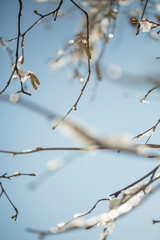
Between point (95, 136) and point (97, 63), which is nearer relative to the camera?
point (95, 136)

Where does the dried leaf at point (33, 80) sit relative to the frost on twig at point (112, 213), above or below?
above

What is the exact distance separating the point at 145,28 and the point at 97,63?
372 millimetres

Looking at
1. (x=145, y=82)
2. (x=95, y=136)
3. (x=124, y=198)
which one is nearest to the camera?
(x=95, y=136)

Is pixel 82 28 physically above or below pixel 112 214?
above

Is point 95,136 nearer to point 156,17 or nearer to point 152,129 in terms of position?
point 152,129

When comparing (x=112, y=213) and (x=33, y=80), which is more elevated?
(x=33, y=80)

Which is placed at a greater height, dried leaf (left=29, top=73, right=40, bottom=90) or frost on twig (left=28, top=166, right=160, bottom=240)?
dried leaf (left=29, top=73, right=40, bottom=90)

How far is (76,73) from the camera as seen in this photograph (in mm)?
1603

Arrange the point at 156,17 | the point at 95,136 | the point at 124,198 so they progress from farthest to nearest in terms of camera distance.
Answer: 1. the point at 156,17
2. the point at 124,198
3. the point at 95,136

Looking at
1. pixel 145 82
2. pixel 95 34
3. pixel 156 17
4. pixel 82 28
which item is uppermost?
pixel 82 28

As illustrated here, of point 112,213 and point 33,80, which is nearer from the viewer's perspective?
point 112,213

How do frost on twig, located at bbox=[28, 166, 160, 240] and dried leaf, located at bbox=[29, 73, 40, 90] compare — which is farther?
dried leaf, located at bbox=[29, 73, 40, 90]

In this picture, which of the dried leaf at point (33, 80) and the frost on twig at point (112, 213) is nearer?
the frost on twig at point (112, 213)

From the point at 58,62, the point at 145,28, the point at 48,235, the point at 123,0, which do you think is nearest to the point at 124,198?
the point at 48,235
